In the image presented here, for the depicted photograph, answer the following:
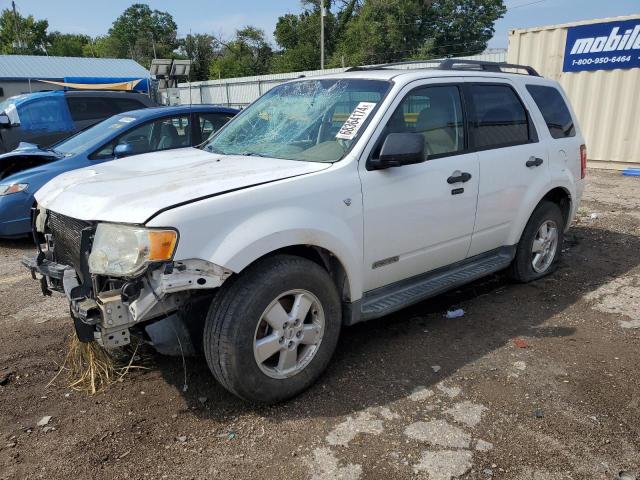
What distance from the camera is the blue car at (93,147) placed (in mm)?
6289

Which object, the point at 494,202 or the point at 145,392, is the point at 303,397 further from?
the point at 494,202

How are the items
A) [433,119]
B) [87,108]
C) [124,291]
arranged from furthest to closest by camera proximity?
1. [87,108]
2. [433,119]
3. [124,291]

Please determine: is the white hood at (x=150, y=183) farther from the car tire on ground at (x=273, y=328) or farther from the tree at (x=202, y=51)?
the tree at (x=202, y=51)

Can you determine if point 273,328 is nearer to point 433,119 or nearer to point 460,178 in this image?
point 460,178

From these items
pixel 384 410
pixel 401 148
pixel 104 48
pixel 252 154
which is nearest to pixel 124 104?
pixel 252 154

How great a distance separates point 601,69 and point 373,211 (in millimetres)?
10157

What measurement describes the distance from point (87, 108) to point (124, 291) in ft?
26.6

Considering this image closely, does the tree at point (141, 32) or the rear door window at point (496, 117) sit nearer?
the rear door window at point (496, 117)

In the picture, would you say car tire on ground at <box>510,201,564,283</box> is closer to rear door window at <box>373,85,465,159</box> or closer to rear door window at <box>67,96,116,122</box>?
rear door window at <box>373,85,465,159</box>

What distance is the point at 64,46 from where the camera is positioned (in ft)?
271

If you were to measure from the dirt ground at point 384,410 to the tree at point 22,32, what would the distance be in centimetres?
7993

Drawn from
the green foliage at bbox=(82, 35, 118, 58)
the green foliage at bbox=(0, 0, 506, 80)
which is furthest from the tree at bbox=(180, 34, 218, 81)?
the green foliage at bbox=(82, 35, 118, 58)

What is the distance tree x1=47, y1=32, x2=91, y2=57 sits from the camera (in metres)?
82.2

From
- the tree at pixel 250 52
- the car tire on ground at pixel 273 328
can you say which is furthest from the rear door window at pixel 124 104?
the tree at pixel 250 52
